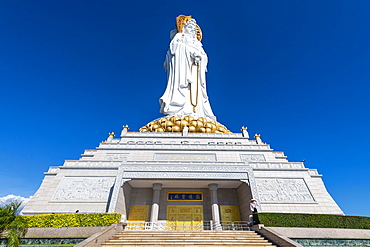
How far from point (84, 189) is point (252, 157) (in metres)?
10.8

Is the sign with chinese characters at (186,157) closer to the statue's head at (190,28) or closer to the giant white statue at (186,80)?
the giant white statue at (186,80)

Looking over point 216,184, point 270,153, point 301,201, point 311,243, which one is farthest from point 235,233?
point 270,153

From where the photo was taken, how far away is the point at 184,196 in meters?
11.7

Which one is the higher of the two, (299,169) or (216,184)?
(299,169)

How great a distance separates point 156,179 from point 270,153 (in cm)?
857

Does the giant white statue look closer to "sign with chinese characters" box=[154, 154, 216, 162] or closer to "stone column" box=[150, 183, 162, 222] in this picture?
"sign with chinese characters" box=[154, 154, 216, 162]

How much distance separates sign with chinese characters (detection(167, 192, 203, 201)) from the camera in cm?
1168

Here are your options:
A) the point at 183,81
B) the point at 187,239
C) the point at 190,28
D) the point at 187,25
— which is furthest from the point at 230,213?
the point at 187,25

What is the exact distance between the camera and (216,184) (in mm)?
11070

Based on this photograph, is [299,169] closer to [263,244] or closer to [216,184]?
[216,184]

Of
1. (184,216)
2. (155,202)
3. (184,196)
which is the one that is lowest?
(184,216)

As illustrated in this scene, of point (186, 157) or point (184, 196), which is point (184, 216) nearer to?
point (184, 196)

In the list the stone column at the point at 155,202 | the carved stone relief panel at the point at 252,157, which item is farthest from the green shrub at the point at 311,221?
the carved stone relief panel at the point at 252,157

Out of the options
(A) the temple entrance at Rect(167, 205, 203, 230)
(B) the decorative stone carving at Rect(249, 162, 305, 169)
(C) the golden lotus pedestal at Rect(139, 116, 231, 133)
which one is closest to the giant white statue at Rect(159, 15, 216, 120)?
(C) the golden lotus pedestal at Rect(139, 116, 231, 133)
